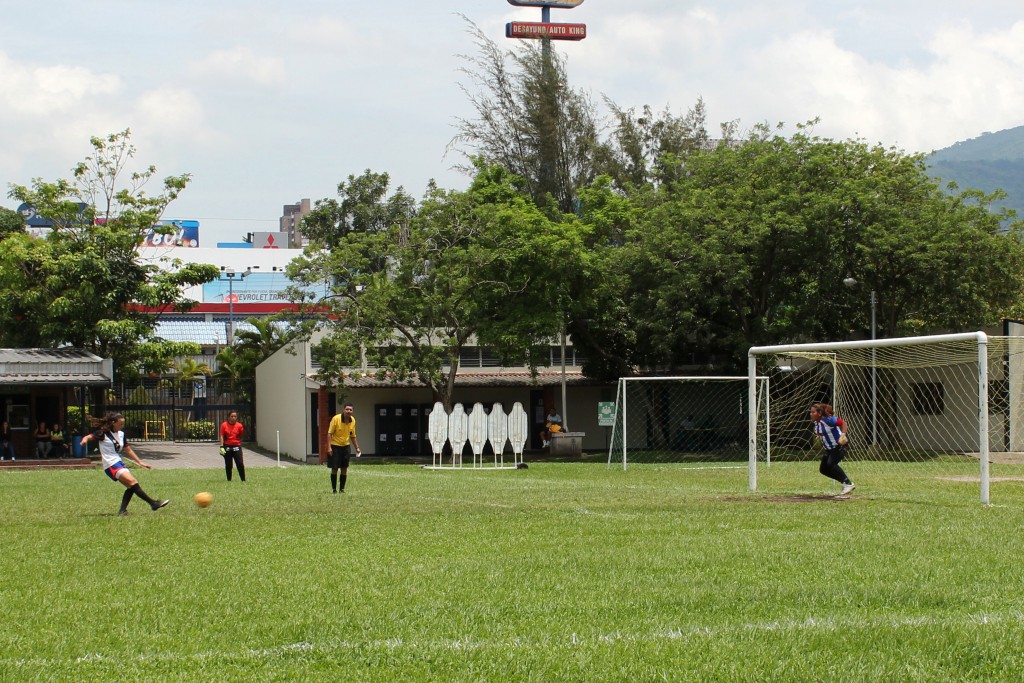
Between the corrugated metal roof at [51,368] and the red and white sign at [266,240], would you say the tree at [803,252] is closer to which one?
the corrugated metal roof at [51,368]

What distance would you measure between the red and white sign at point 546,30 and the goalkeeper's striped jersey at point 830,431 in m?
42.6

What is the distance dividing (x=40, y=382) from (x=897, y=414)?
29.4m

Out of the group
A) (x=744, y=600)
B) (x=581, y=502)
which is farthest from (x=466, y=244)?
(x=744, y=600)

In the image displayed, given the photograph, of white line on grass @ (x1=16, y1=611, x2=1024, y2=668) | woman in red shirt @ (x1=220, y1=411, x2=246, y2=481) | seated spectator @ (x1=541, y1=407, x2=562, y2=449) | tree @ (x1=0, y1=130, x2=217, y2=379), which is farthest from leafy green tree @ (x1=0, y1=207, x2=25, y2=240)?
white line on grass @ (x1=16, y1=611, x2=1024, y2=668)

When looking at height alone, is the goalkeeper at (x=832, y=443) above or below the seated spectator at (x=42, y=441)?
above

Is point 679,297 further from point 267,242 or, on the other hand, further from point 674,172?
point 267,242

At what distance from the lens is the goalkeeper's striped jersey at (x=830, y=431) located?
17.9 meters

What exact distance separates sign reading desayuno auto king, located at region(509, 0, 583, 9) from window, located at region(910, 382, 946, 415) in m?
30.9

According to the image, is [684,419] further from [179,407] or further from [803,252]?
[179,407]

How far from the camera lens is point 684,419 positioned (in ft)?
146

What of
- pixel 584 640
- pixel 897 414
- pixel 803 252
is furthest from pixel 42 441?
pixel 584 640

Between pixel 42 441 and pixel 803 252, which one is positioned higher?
pixel 803 252

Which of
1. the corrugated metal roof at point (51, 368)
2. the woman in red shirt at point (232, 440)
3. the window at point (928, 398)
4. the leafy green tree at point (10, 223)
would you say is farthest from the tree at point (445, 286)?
the leafy green tree at point (10, 223)

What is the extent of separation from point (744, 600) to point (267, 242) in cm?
11157
